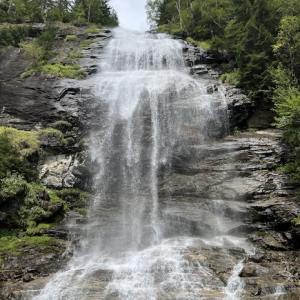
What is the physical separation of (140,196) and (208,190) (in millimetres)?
3521

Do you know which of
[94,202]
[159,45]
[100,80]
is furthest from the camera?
[159,45]

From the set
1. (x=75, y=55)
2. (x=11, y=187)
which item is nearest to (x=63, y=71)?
(x=75, y=55)

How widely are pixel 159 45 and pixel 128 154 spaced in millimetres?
16645

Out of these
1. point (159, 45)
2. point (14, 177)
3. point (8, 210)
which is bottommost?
point (8, 210)

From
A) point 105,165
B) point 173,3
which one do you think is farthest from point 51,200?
point 173,3

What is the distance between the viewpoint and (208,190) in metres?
15.3

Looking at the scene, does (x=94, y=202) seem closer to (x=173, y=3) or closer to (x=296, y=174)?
(x=296, y=174)

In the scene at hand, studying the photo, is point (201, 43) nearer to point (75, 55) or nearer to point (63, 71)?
point (75, 55)

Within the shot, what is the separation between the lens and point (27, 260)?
11.1m

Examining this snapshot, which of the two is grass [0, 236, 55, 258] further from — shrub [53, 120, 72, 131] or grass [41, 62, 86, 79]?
grass [41, 62, 86, 79]

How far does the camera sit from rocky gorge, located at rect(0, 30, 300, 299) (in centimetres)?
988

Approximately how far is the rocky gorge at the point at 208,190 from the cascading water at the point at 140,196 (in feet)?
0.77

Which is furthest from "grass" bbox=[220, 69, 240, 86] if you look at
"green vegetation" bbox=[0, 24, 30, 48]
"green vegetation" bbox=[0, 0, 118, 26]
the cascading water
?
"green vegetation" bbox=[0, 0, 118, 26]

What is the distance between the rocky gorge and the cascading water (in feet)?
0.77
